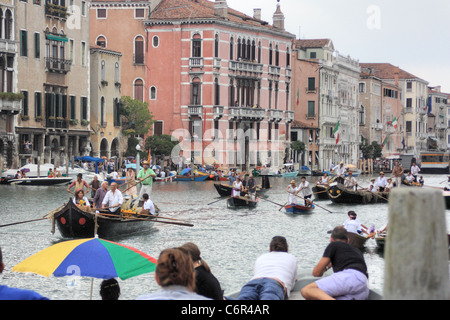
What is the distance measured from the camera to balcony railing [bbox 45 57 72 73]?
44188 mm

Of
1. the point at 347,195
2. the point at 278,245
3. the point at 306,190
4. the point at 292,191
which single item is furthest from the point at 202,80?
the point at 278,245

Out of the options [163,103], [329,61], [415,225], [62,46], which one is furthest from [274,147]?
[415,225]

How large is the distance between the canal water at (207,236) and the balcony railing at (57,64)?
11.2m

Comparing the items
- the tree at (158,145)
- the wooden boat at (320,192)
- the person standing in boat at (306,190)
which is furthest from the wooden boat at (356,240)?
the tree at (158,145)

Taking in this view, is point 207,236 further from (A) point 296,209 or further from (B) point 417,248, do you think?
(B) point 417,248

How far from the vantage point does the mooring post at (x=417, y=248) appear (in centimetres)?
372

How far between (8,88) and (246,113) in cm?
1882

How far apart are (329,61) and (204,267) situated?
64597 mm

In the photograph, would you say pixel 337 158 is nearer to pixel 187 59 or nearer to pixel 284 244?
pixel 187 59

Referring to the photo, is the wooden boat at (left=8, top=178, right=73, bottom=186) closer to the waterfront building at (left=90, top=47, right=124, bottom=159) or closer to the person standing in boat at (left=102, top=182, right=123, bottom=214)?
the waterfront building at (left=90, top=47, right=124, bottom=159)

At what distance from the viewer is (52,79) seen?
4459cm

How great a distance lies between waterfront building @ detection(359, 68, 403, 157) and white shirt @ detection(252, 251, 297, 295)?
7273cm

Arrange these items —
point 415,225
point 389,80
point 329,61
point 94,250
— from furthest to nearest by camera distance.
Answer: point 389,80
point 329,61
point 94,250
point 415,225

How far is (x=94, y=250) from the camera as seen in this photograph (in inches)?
334
